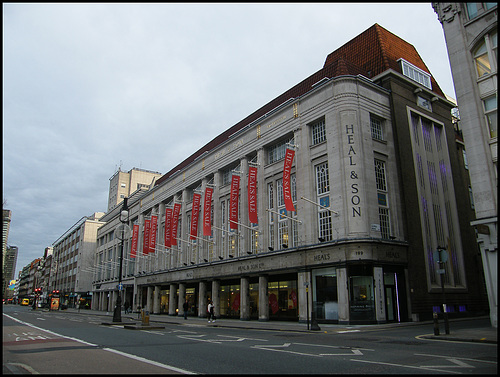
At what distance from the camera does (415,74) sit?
118 feet

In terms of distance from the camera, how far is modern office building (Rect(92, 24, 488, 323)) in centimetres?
2711

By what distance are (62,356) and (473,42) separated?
81.6 feet

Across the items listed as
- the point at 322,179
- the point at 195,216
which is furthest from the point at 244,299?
the point at 322,179

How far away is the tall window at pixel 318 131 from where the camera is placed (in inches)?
1219

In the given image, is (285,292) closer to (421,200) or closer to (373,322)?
(373,322)

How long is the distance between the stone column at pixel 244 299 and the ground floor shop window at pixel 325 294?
8.56 m

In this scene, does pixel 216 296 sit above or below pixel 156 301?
above

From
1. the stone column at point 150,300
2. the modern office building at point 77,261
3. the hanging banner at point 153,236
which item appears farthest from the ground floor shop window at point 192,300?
the modern office building at point 77,261

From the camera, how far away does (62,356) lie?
448 inches

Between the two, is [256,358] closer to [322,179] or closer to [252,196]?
[322,179]

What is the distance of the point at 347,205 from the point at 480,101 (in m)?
10.3

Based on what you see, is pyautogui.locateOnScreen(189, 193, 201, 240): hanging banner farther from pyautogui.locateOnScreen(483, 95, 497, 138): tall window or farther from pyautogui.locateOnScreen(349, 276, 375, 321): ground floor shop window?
pyautogui.locateOnScreen(483, 95, 497, 138): tall window

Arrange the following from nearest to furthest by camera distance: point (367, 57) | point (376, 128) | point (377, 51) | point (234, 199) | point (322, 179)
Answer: point (322, 179) < point (376, 128) < point (377, 51) < point (367, 57) < point (234, 199)

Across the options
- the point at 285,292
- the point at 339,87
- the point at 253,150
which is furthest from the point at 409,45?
the point at 285,292
